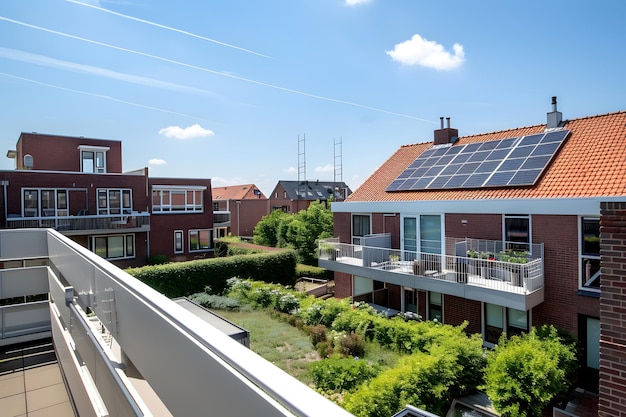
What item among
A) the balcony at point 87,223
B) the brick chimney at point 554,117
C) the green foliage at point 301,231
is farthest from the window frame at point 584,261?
the balcony at point 87,223

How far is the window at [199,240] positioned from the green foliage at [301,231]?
6.52 meters

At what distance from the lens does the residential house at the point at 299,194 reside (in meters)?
46.9

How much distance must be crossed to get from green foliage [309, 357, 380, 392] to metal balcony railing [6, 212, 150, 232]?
18549 mm

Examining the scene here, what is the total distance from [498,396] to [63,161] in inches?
1139

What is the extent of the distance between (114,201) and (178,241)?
4814 mm

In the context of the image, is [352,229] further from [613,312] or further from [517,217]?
[613,312]

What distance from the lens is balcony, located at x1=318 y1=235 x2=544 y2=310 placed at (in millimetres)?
10531

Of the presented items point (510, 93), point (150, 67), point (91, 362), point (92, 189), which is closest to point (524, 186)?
point (510, 93)

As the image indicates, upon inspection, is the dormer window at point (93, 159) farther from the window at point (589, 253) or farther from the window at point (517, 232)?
the window at point (589, 253)

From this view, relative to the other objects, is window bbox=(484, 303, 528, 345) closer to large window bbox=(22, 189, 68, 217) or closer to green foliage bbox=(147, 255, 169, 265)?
green foliage bbox=(147, 255, 169, 265)

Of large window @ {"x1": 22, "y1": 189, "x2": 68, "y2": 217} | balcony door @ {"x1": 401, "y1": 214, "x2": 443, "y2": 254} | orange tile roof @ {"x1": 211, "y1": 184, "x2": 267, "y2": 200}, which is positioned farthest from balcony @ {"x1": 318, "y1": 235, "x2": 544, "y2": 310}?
orange tile roof @ {"x1": 211, "y1": 184, "x2": 267, "y2": 200}

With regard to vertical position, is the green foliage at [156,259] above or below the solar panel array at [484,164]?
below

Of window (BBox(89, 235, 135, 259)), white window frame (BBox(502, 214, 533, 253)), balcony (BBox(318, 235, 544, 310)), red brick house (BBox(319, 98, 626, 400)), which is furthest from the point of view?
window (BBox(89, 235, 135, 259))

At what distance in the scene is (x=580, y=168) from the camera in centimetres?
1178
